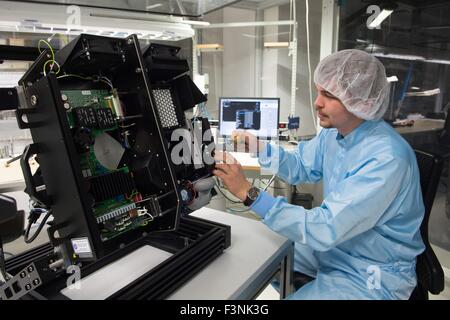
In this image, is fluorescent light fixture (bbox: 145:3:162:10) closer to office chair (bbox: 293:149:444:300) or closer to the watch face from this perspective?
the watch face

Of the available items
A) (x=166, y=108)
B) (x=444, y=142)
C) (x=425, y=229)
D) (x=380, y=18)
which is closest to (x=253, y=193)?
(x=166, y=108)

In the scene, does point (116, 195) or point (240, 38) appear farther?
point (240, 38)

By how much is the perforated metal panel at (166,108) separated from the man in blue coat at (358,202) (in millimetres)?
264

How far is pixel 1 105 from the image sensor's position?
915mm

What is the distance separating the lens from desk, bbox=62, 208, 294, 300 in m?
0.98

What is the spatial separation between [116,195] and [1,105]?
410 mm

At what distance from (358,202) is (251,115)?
6.10 feet

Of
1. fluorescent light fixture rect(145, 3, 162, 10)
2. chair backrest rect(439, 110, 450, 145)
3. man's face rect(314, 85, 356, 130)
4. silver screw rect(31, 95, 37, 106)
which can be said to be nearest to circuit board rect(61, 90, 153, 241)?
silver screw rect(31, 95, 37, 106)

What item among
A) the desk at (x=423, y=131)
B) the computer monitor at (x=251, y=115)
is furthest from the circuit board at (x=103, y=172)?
the desk at (x=423, y=131)

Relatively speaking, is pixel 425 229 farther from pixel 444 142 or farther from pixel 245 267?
pixel 444 142

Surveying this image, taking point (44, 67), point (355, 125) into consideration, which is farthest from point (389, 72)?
point (44, 67)

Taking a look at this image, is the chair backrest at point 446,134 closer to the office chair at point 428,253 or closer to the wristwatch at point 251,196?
the office chair at point 428,253

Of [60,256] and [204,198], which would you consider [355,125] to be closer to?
[204,198]

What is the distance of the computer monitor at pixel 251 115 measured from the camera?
2.76 meters
